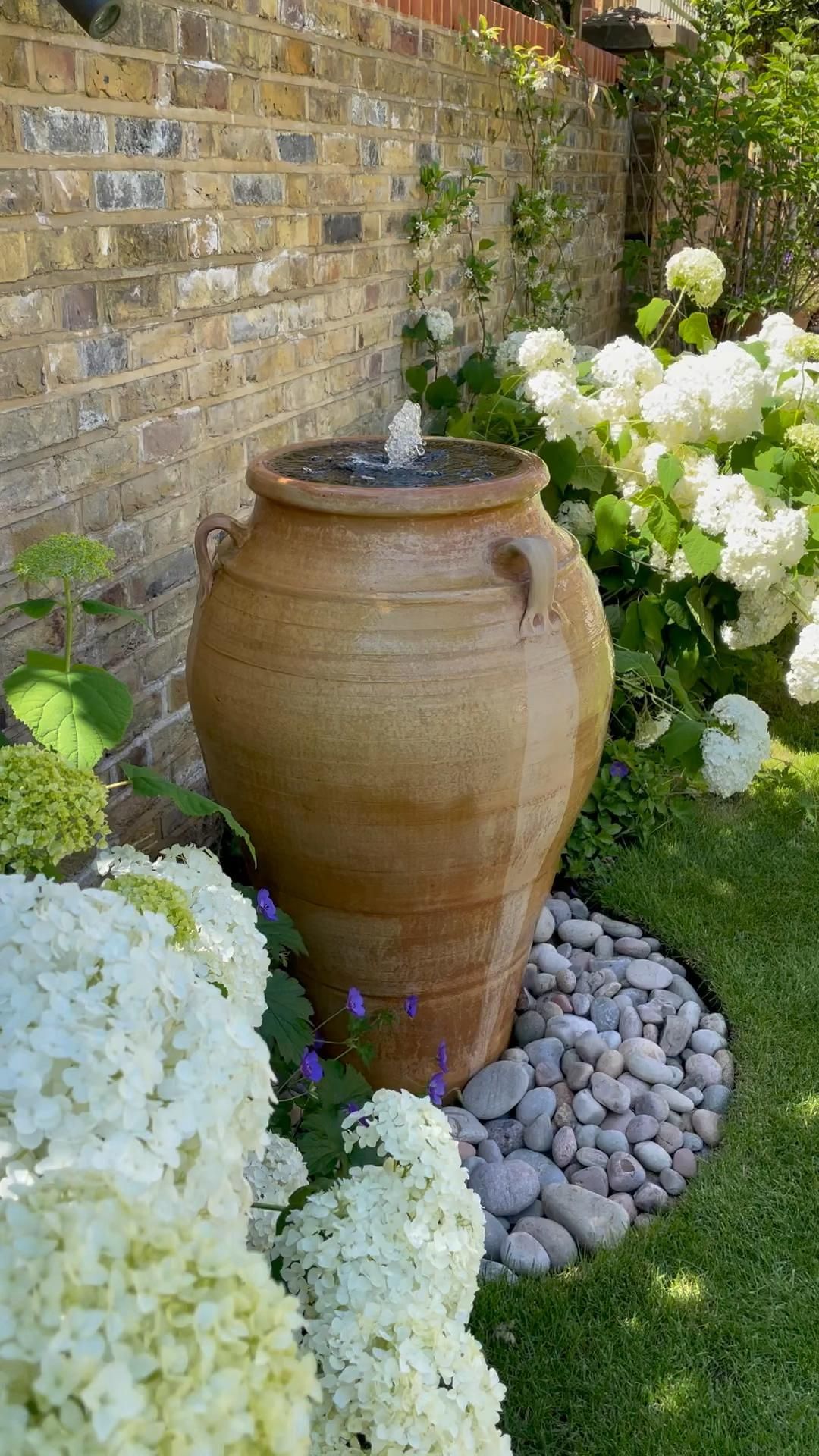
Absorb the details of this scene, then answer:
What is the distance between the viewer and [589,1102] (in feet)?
7.40

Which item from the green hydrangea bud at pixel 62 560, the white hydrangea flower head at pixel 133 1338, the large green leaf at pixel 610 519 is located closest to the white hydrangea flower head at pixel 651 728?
the large green leaf at pixel 610 519

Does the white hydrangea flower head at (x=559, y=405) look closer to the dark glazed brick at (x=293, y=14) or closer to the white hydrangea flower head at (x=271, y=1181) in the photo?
the dark glazed brick at (x=293, y=14)

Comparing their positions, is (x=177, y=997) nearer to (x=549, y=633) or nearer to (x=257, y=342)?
(x=549, y=633)

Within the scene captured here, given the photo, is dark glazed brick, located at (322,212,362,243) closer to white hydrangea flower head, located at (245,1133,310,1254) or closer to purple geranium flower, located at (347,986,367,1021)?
purple geranium flower, located at (347,986,367,1021)

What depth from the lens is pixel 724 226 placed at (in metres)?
6.08

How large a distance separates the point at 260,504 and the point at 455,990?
3.04 ft

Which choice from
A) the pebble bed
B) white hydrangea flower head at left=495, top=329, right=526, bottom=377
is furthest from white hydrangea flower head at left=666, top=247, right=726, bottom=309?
the pebble bed

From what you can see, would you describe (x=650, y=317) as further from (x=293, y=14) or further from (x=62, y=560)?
(x=62, y=560)

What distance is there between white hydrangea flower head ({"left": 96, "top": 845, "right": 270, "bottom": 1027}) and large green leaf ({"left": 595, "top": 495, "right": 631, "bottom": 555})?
1.94m

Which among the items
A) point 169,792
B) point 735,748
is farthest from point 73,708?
point 735,748

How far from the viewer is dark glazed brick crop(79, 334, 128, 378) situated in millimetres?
1984

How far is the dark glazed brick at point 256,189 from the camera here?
2.47 metres

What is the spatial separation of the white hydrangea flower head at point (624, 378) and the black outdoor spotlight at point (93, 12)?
199 cm

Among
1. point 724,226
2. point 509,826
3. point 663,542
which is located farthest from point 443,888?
point 724,226
